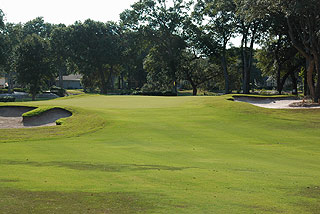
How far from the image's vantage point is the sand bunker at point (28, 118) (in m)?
23.8

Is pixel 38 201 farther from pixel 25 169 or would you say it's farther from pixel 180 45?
pixel 180 45

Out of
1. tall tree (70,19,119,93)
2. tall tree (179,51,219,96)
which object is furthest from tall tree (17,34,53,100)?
tall tree (179,51,219,96)

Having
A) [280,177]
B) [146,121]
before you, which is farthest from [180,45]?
[280,177]

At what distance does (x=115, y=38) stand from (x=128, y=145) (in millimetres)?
76268

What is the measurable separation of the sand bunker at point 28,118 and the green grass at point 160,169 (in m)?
3.37

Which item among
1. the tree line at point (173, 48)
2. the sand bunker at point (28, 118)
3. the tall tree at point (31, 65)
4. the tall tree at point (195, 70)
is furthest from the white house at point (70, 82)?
the sand bunker at point (28, 118)

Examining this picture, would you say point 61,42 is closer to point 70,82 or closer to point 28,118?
point 70,82

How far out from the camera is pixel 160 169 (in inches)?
374

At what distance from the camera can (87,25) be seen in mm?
85438

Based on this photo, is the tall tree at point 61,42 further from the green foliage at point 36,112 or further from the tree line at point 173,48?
the green foliage at point 36,112

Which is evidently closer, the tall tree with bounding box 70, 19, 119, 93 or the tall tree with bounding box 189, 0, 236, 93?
the tall tree with bounding box 189, 0, 236, 93

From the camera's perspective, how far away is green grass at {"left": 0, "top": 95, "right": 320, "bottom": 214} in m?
6.27

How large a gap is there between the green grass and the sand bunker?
3.37 m

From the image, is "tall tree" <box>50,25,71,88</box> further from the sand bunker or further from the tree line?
the sand bunker
